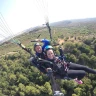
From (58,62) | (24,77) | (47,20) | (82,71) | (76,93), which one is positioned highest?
(47,20)

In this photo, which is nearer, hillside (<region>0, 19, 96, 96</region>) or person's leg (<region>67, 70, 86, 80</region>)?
person's leg (<region>67, 70, 86, 80</region>)

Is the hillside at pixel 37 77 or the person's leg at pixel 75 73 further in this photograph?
the hillside at pixel 37 77

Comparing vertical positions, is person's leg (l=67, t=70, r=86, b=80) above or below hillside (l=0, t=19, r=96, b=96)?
above

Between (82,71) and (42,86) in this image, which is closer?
(82,71)

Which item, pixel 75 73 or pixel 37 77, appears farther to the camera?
pixel 37 77

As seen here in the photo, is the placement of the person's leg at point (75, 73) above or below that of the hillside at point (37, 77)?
above

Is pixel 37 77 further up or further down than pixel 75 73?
further down

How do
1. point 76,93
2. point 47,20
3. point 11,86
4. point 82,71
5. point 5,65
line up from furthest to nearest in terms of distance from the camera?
point 5,65 < point 11,86 < point 76,93 < point 82,71 < point 47,20

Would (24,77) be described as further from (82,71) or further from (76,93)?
(82,71)

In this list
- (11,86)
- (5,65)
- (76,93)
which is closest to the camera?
(76,93)

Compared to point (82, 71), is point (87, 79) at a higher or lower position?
lower

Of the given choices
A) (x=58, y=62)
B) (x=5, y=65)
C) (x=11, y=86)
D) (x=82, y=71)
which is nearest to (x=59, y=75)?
(x=58, y=62)
